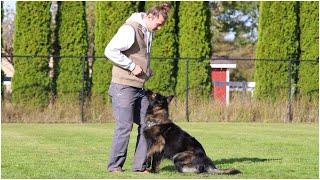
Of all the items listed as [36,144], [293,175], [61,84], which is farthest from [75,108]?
[293,175]

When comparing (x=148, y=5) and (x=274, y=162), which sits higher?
(x=148, y=5)

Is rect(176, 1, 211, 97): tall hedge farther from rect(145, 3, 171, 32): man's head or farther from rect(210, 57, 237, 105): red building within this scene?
rect(145, 3, 171, 32): man's head

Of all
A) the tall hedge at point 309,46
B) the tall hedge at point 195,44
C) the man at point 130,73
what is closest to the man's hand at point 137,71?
the man at point 130,73

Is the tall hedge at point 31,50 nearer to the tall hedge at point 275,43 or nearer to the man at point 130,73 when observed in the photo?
the tall hedge at point 275,43

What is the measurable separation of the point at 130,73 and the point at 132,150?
14.1ft

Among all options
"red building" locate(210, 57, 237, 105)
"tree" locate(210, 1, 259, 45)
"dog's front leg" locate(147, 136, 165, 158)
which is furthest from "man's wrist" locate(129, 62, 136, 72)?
"tree" locate(210, 1, 259, 45)

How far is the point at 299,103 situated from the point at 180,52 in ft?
15.1

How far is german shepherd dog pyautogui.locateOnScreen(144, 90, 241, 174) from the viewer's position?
934cm

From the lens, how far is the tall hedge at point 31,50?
26391mm

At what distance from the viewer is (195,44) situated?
90.8ft

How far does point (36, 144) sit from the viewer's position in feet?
47.3

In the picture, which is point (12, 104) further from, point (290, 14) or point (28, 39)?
point (290, 14)

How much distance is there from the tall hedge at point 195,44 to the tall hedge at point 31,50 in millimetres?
4698

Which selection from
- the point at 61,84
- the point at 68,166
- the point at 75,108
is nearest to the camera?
the point at 68,166
